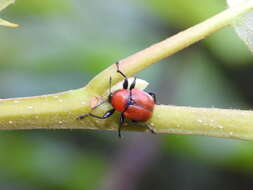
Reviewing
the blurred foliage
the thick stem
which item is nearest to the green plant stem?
the thick stem

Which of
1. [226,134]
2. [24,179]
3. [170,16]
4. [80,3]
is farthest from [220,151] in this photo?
[226,134]

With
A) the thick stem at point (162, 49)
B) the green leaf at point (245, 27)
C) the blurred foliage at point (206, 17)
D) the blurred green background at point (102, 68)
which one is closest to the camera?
the thick stem at point (162, 49)

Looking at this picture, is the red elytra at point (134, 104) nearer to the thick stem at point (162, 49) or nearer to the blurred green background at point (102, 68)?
the thick stem at point (162, 49)

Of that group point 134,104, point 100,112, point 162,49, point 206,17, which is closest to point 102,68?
point 206,17

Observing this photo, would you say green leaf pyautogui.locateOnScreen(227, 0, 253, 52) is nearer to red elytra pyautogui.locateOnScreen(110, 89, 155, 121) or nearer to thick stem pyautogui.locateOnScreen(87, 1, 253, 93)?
thick stem pyautogui.locateOnScreen(87, 1, 253, 93)

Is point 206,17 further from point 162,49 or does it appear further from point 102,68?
point 162,49

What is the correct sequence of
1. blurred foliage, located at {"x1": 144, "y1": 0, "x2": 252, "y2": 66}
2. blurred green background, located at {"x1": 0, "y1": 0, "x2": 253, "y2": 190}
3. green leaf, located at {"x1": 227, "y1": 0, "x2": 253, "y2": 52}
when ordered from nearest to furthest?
green leaf, located at {"x1": 227, "y1": 0, "x2": 253, "y2": 52} → blurred foliage, located at {"x1": 144, "y1": 0, "x2": 252, "y2": 66} → blurred green background, located at {"x1": 0, "y1": 0, "x2": 253, "y2": 190}

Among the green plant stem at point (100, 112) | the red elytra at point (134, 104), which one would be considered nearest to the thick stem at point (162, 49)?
the green plant stem at point (100, 112)
